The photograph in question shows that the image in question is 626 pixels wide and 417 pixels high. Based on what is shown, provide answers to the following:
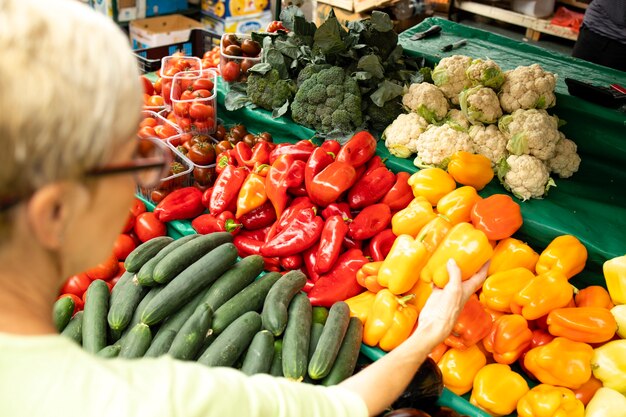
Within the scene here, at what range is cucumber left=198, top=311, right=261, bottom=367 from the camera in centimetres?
182

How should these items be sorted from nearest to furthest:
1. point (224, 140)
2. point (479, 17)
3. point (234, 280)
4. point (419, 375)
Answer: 1. point (419, 375)
2. point (234, 280)
3. point (224, 140)
4. point (479, 17)

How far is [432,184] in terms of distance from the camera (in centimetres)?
259

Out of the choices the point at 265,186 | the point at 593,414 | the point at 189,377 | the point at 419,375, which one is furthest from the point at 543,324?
the point at 189,377

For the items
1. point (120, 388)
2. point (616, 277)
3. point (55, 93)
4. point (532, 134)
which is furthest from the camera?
point (532, 134)

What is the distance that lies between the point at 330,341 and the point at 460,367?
54cm

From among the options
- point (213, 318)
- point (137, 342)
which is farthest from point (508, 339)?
point (137, 342)

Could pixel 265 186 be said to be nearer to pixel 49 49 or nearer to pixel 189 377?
pixel 189 377

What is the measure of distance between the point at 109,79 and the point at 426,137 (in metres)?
2.30

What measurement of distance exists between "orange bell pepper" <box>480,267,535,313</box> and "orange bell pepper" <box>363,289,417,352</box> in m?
0.32

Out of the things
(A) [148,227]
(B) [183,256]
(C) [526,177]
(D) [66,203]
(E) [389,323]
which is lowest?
(A) [148,227]

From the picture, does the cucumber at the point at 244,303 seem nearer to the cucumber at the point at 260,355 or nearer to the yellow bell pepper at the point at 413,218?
the cucumber at the point at 260,355

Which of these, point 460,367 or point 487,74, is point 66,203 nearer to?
point 460,367

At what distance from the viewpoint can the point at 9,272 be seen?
2.49 feet

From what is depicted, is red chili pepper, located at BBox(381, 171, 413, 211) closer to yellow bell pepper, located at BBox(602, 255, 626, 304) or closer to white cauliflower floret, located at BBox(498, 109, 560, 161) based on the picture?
white cauliflower floret, located at BBox(498, 109, 560, 161)
